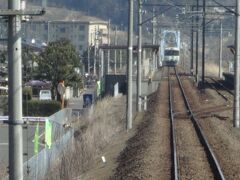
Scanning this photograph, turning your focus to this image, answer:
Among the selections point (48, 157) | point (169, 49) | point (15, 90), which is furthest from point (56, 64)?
point (15, 90)

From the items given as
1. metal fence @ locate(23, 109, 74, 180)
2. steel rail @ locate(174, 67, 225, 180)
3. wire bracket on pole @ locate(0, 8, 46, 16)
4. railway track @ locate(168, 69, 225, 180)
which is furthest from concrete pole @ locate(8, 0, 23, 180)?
steel rail @ locate(174, 67, 225, 180)

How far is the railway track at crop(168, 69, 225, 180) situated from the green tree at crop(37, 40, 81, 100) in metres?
19.4

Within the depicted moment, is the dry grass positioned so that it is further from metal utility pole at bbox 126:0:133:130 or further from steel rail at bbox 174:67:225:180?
steel rail at bbox 174:67:225:180

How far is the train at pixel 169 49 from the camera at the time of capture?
9106 cm

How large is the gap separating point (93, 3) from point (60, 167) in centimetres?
16992

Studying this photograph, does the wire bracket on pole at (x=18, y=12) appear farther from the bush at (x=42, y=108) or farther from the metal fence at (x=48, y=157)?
the bush at (x=42, y=108)

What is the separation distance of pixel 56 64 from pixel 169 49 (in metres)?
41.3

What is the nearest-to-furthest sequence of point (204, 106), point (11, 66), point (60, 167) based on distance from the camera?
point (11, 66) → point (60, 167) → point (204, 106)

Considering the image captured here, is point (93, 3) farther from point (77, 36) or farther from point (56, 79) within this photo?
point (56, 79)

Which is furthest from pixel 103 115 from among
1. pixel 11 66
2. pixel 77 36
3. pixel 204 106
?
pixel 77 36

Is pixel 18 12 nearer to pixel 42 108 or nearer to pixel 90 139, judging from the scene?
pixel 90 139

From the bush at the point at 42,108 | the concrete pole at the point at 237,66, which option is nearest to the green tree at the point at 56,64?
the bush at the point at 42,108

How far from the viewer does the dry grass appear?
1664 centimetres

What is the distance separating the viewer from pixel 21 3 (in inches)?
324
